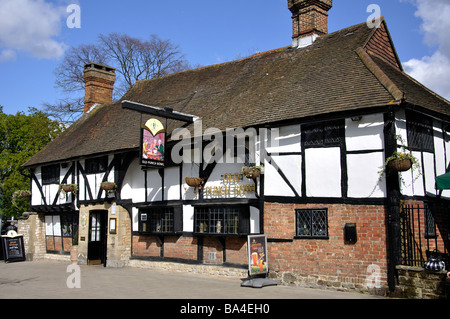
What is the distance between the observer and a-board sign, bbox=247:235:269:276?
35.7 ft

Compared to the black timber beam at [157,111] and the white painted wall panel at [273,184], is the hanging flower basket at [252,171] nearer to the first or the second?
the white painted wall panel at [273,184]

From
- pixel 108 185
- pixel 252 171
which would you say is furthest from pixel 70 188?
pixel 252 171

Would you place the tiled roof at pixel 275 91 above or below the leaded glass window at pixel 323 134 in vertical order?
above

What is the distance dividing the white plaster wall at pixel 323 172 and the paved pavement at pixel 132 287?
7.44 ft

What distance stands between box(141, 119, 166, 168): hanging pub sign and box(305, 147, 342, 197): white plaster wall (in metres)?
4.44

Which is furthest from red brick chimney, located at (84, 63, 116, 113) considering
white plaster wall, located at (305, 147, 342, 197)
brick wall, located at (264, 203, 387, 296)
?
white plaster wall, located at (305, 147, 342, 197)

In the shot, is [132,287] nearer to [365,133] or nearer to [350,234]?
[350,234]

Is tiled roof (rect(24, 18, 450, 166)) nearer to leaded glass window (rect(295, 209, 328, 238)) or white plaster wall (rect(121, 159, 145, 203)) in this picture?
white plaster wall (rect(121, 159, 145, 203))

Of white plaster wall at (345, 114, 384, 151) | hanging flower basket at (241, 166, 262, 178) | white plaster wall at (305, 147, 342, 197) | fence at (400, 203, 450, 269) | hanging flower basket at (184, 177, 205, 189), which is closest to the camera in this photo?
fence at (400, 203, 450, 269)

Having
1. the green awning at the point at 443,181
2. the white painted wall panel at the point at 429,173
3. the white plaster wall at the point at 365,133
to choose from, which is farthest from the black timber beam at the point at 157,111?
the green awning at the point at 443,181

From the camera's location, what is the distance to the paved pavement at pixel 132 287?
9695mm
